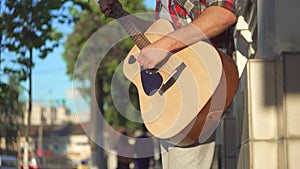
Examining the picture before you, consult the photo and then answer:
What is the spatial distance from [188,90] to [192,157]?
11.7 inches

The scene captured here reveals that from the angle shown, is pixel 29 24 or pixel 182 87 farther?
pixel 29 24

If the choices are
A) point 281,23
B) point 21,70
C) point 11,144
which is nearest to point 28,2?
point 21,70

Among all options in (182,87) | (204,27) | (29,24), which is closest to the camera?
(204,27)

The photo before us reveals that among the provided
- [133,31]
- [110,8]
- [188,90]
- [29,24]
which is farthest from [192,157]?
[29,24]

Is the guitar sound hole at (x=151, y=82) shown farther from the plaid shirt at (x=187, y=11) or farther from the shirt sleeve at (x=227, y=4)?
the shirt sleeve at (x=227, y=4)

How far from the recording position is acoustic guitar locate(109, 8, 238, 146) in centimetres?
286

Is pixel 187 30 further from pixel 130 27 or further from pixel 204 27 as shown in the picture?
pixel 130 27

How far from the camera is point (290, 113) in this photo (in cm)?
297

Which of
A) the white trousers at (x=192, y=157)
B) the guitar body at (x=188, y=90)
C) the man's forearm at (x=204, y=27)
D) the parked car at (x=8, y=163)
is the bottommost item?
the parked car at (x=8, y=163)

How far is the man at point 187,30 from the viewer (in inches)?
103

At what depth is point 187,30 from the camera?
104 inches

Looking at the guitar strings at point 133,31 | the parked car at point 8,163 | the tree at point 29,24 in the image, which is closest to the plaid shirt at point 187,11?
the guitar strings at point 133,31

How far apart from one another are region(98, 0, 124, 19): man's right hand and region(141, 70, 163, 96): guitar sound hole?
27cm

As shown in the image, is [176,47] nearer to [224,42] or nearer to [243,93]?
[224,42]
